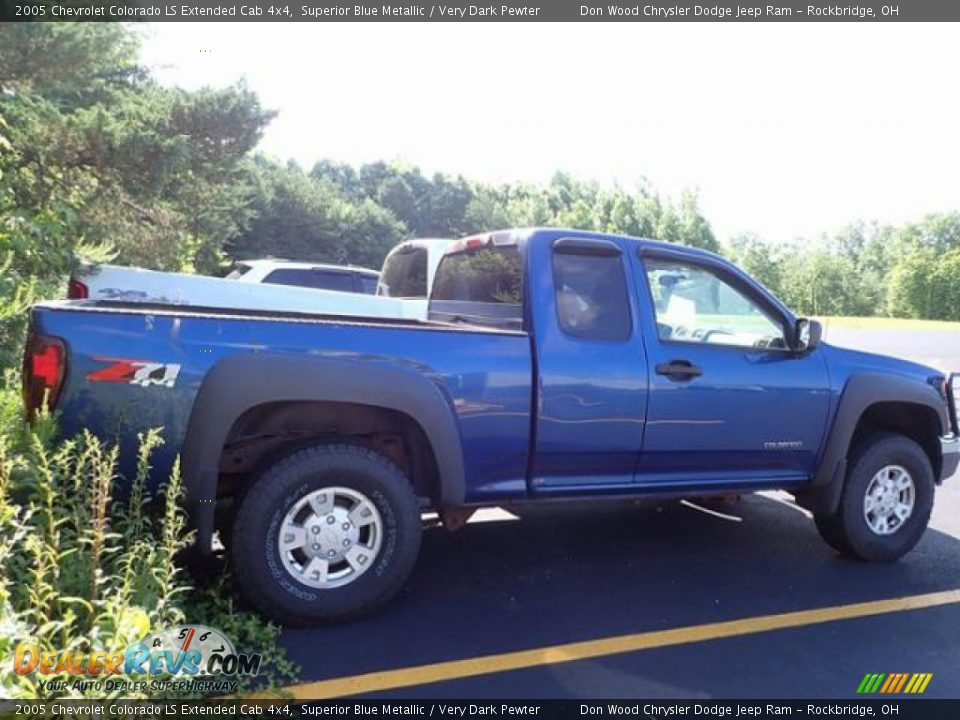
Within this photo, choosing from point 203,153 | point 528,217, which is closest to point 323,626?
point 203,153

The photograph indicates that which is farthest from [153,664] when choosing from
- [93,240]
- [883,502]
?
[93,240]

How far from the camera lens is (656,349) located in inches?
160

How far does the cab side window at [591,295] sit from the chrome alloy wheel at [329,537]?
1448 mm

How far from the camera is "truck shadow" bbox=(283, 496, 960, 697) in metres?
3.39

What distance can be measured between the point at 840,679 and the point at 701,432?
1.44 metres

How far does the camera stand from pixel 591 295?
13.5ft

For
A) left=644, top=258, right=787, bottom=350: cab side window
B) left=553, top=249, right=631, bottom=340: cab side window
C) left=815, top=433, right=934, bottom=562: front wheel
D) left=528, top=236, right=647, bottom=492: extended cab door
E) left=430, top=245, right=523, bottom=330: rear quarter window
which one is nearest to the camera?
left=528, top=236, right=647, bottom=492: extended cab door

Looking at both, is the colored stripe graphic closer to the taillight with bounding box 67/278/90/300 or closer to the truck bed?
the truck bed

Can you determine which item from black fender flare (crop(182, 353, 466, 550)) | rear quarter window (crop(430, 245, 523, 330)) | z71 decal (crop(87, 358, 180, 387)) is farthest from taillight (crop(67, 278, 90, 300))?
black fender flare (crop(182, 353, 466, 550))

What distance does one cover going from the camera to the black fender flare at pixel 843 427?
4488mm

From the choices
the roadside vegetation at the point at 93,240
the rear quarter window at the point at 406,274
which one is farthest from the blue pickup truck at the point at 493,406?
the rear quarter window at the point at 406,274

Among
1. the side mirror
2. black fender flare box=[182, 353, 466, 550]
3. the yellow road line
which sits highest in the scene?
the side mirror

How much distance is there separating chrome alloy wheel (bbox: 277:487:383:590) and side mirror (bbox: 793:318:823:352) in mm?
2713

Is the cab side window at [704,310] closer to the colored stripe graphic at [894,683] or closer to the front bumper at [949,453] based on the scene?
the front bumper at [949,453]
